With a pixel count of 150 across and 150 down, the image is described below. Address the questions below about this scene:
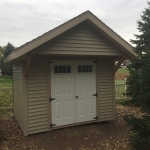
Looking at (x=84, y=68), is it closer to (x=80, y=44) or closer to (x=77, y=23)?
(x=80, y=44)

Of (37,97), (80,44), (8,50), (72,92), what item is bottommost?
(37,97)

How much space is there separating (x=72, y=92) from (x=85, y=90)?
0.52 metres

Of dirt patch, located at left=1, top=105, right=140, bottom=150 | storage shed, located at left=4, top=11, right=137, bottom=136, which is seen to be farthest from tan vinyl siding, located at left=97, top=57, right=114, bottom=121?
dirt patch, located at left=1, top=105, right=140, bottom=150

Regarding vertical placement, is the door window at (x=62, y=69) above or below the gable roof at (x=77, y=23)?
below

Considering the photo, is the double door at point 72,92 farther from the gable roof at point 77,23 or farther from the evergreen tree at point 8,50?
the evergreen tree at point 8,50

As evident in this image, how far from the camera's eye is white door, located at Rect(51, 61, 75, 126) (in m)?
5.96

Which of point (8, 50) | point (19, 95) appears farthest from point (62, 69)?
point (8, 50)

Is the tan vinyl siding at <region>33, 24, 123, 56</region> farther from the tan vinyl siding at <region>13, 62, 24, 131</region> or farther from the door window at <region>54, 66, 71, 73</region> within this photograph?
the tan vinyl siding at <region>13, 62, 24, 131</region>

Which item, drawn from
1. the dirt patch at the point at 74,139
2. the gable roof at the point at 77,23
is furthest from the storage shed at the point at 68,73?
the dirt patch at the point at 74,139

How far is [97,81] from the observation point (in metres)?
6.70

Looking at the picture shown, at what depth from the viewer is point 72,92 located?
20.6ft

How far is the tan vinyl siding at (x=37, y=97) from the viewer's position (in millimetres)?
5586

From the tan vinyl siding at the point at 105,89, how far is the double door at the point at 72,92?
0.83 ft

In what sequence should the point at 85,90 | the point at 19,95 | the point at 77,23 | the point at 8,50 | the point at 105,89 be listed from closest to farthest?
the point at 77,23 → the point at 19,95 → the point at 85,90 → the point at 105,89 → the point at 8,50
